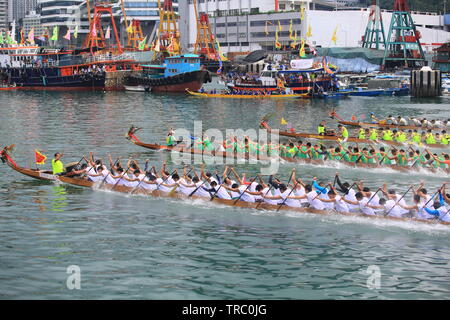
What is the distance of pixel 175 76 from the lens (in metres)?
103

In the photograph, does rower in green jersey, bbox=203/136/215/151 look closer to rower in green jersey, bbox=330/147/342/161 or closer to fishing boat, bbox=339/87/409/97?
rower in green jersey, bbox=330/147/342/161

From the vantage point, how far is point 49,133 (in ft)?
184

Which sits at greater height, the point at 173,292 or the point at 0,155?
the point at 0,155

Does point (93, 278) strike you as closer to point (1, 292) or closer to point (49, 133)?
point (1, 292)

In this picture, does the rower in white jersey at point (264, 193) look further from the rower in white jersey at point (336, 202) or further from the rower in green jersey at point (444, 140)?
the rower in green jersey at point (444, 140)

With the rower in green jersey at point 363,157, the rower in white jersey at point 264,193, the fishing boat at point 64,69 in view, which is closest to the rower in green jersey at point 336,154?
the rower in green jersey at point 363,157

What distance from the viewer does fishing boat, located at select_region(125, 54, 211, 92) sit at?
101125 millimetres

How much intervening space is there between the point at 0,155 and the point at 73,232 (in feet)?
37.5

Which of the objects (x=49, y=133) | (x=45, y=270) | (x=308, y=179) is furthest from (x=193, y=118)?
(x=45, y=270)

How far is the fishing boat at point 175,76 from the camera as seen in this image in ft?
332

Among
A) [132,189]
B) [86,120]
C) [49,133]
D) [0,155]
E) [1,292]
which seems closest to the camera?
[1,292]

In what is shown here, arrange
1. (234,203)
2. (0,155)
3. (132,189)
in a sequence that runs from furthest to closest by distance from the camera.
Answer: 1. (0,155)
2. (132,189)
3. (234,203)

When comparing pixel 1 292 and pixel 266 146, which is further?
pixel 266 146

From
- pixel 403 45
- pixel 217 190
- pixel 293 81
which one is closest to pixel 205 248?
pixel 217 190
